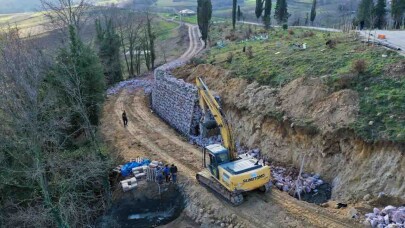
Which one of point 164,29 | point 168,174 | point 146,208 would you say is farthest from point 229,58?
point 164,29

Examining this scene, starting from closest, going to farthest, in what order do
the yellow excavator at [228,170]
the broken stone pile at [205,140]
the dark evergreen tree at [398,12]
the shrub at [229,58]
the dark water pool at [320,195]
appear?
the yellow excavator at [228,170], the dark water pool at [320,195], the broken stone pile at [205,140], the shrub at [229,58], the dark evergreen tree at [398,12]

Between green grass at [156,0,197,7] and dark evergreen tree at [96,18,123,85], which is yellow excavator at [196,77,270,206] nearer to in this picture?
dark evergreen tree at [96,18,123,85]

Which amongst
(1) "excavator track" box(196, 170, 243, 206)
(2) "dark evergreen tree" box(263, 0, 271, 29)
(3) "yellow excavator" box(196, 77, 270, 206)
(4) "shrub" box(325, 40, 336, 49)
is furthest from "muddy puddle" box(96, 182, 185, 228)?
(2) "dark evergreen tree" box(263, 0, 271, 29)

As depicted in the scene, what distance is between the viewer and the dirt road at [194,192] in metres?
17.3

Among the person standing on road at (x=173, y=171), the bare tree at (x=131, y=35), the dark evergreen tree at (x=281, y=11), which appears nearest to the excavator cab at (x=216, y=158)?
the person standing on road at (x=173, y=171)

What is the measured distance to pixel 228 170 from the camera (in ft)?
60.1

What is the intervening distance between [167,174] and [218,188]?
4.02 m

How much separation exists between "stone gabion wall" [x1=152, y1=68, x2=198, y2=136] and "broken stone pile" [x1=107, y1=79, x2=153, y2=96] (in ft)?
20.5

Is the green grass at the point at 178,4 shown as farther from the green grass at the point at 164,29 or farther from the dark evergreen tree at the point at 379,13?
the dark evergreen tree at the point at 379,13

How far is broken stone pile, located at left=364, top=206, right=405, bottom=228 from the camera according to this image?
1534 cm

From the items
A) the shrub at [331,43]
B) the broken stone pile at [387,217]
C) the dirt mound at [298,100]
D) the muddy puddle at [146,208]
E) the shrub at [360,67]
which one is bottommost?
the muddy puddle at [146,208]

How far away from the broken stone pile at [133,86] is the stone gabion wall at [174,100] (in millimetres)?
6237

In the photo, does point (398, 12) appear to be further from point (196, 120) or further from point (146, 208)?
point (146, 208)

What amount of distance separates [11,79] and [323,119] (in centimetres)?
1699
